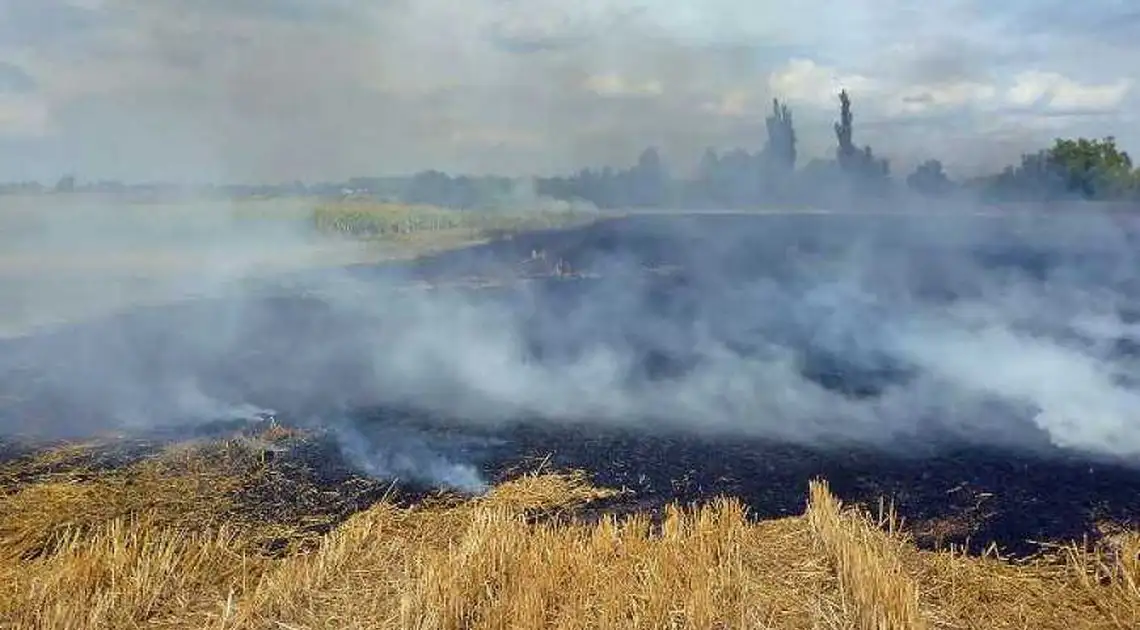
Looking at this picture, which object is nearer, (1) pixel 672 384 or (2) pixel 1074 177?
(1) pixel 672 384

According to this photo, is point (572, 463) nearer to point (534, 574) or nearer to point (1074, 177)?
point (534, 574)

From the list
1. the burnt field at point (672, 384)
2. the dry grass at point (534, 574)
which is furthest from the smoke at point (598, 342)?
the dry grass at point (534, 574)

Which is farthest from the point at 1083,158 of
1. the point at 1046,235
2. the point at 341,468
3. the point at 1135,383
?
the point at 341,468

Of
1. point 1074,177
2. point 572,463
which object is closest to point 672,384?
point 572,463

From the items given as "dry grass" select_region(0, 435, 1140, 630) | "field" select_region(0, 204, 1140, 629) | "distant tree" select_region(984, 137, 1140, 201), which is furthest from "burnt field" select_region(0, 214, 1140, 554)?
"distant tree" select_region(984, 137, 1140, 201)

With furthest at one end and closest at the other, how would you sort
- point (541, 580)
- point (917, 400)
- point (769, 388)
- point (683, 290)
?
1. point (683, 290)
2. point (769, 388)
3. point (917, 400)
4. point (541, 580)

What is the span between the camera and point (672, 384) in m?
11.6

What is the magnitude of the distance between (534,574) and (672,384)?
6.26m

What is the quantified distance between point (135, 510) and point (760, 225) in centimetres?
2870

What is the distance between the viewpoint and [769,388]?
37.1 ft

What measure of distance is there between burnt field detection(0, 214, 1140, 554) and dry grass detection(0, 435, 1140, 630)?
2.02 feet

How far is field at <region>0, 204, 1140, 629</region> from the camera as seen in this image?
17.8 ft

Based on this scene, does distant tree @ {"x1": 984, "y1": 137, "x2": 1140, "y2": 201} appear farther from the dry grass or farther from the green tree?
the dry grass

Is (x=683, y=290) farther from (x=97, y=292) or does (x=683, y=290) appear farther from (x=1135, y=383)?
(x=97, y=292)
